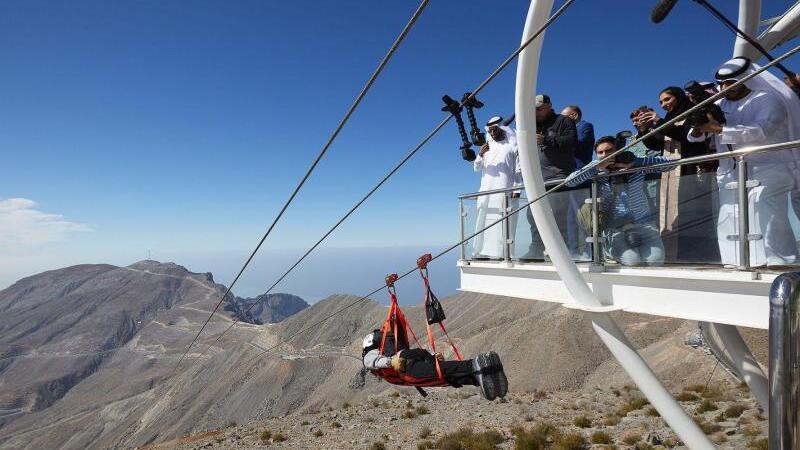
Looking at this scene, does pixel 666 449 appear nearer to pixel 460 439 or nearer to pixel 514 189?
pixel 460 439

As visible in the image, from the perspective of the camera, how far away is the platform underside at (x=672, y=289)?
4.91 meters

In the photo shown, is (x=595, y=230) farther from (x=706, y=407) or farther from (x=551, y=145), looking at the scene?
(x=706, y=407)

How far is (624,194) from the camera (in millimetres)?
6168

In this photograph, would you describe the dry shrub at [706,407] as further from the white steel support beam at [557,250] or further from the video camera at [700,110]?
the video camera at [700,110]

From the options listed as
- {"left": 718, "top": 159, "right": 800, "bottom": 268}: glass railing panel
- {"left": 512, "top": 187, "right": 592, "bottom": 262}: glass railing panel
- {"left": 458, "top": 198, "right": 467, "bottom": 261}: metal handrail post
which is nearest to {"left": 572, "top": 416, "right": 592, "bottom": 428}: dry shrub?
{"left": 458, "top": 198, "right": 467, "bottom": 261}: metal handrail post

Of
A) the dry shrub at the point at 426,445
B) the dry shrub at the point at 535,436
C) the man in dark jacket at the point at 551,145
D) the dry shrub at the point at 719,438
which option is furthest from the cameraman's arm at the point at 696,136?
the dry shrub at the point at 426,445

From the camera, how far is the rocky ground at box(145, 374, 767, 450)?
56.0 feet

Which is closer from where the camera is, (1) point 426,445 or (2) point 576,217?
(2) point 576,217

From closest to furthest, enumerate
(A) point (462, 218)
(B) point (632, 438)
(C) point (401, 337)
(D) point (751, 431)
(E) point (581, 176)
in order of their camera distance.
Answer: (E) point (581, 176), (C) point (401, 337), (A) point (462, 218), (D) point (751, 431), (B) point (632, 438)

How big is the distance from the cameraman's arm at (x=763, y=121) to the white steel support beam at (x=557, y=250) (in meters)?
2.31

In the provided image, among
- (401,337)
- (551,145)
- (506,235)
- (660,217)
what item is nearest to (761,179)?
(660,217)

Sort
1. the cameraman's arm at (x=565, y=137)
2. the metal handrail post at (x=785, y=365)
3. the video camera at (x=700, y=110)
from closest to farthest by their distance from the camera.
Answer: the metal handrail post at (x=785, y=365), the video camera at (x=700, y=110), the cameraman's arm at (x=565, y=137)

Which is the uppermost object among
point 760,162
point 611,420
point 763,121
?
point 763,121

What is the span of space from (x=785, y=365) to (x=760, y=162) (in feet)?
14.1
